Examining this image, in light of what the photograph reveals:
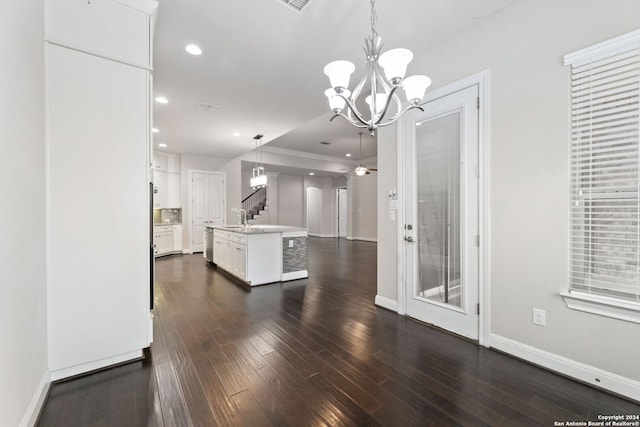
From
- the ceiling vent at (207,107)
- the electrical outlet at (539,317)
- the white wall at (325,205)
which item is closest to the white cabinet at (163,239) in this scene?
the ceiling vent at (207,107)

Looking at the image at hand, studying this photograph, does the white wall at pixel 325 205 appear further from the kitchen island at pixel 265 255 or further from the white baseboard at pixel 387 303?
the white baseboard at pixel 387 303

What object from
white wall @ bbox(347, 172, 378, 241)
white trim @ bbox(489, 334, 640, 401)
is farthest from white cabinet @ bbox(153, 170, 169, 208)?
white trim @ bbox(489, 334, 640, 401)

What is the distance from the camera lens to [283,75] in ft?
11.1

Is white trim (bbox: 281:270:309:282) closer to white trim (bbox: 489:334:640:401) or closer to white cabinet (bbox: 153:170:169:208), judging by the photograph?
white trim (bbox: 489:334:640:401)

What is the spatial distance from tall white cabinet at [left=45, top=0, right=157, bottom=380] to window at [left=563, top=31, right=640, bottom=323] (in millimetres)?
3322

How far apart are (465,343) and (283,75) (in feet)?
11.9

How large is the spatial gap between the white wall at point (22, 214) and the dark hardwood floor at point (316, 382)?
395 millimetres

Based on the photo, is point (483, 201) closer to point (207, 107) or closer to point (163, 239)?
point (207, 107)

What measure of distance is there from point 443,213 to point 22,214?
3.19 m

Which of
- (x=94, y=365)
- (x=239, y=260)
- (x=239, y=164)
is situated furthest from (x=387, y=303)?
(x=239, y=164)

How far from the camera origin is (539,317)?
2.07 m

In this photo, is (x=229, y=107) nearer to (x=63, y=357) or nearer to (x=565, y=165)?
(x=63, y=357)

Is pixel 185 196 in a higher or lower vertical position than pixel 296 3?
lower

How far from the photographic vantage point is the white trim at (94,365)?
1.86 metres
